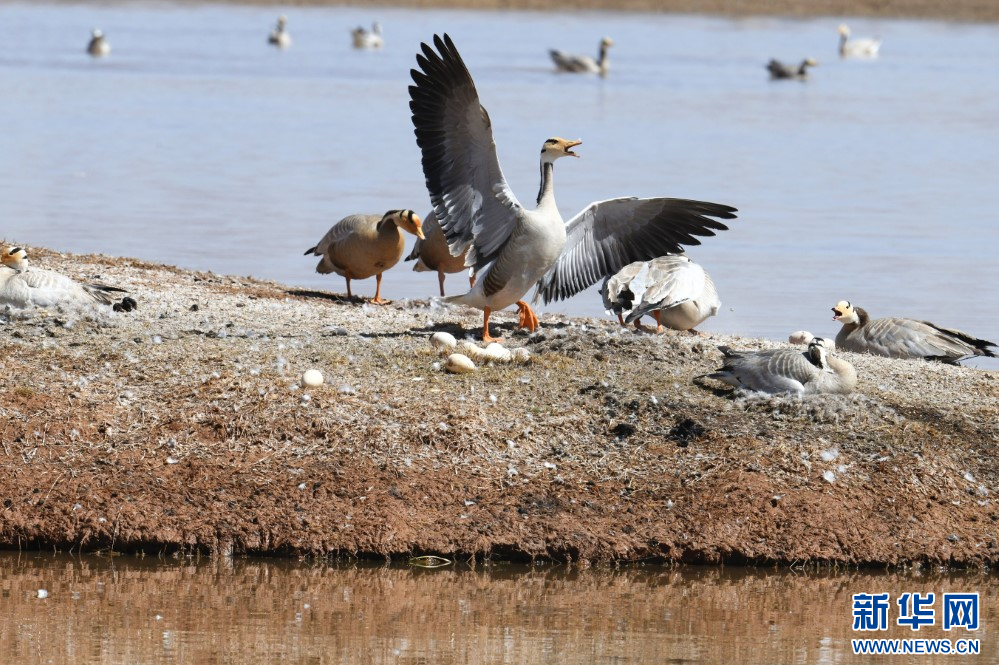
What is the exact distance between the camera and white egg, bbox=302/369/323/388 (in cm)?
795

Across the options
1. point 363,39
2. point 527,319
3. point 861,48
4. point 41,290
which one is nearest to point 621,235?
point 527,319

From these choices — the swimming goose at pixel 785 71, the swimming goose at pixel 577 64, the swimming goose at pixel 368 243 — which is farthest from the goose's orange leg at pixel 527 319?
the swimming goose at pixel 785 71

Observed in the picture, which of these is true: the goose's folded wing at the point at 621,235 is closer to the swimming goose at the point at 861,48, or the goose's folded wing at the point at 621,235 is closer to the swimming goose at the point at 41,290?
the swimming goose at the point at 41,290

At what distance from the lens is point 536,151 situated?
72.3 feet

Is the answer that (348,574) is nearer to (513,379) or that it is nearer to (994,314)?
(513,379)

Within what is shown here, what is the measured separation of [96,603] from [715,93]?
1176 inches

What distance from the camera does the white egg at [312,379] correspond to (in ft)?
26.1

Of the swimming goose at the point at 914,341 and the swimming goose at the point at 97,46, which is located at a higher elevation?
the swimming goose at the point at 97,46

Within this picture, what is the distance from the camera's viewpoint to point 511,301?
9.33 meters

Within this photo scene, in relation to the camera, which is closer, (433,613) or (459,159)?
(433,613)

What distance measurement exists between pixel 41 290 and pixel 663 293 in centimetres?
387

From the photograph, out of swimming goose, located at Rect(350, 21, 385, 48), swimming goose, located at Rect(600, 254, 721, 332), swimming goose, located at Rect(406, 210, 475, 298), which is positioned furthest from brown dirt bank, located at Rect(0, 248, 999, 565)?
swimming goose, located at Rect(350, 21, 385, 48)

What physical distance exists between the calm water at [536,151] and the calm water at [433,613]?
531cm

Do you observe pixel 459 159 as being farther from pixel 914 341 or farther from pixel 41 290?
pixel 914 341
